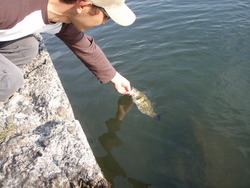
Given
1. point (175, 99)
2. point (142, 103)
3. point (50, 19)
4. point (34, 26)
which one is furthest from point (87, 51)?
point (175, 99)

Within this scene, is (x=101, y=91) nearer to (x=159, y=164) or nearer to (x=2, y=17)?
(x=159, y=164)

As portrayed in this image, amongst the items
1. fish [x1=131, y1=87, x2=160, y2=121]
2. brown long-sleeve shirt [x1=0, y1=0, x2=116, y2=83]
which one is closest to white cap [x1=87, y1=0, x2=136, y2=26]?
brown long-sleeve shirt [x1=0, y1=0, x2=116, y2=83]

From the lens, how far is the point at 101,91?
6207 millimetres

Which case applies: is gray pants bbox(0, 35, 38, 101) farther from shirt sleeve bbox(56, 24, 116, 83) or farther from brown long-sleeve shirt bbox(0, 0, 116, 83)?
shirt sleeve bbox(56, 24, 116, 83)

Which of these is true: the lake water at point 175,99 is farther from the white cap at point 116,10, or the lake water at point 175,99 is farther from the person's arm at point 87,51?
the white cap at point 116,10

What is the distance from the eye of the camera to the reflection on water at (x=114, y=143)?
4082mm

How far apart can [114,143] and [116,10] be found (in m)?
2.69

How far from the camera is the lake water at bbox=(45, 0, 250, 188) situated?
Result: 421cm

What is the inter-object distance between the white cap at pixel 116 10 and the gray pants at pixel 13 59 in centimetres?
190

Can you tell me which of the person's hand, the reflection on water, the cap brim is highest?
the cap brim

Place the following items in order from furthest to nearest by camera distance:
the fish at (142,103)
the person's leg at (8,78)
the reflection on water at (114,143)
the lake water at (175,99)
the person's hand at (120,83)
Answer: the fish at (142,103) → the person's hand at (120,83) → the lake water at (175,99) → the reflection on water at (114,143) → the person's leg at (8,78)

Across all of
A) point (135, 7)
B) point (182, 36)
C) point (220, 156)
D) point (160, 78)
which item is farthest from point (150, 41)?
point (220, 156)

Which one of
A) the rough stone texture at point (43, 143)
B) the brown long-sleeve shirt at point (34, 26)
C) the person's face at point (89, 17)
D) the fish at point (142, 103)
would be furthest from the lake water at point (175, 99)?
the person's face at point (89, 17)

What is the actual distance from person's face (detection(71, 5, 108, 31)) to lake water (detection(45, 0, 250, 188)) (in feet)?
8.11
